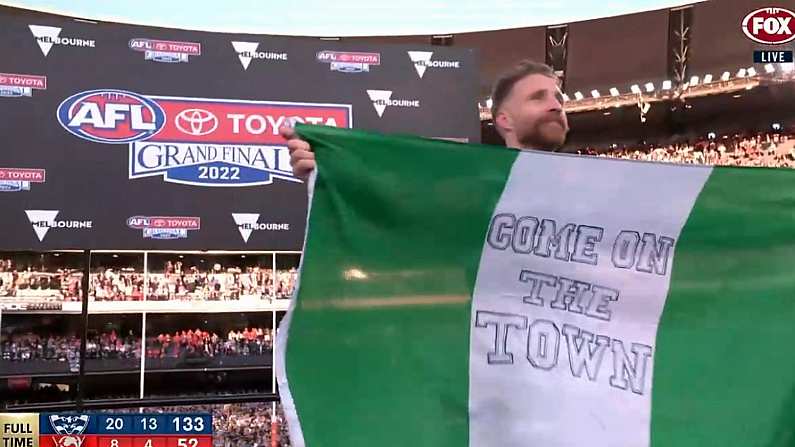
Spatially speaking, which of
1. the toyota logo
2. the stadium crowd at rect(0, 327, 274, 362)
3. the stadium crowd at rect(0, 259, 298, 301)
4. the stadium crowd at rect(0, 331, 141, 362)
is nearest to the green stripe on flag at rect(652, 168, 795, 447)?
the toyota logo

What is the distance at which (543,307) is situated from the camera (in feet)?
3.90

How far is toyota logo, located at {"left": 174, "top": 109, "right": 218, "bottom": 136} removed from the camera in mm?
3041

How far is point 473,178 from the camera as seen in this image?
127cm

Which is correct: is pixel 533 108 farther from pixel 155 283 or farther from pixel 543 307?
pixel 155 283

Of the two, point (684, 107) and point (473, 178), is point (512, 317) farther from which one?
point (684, 107)

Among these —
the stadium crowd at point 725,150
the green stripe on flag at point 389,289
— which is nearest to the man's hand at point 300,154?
the green stripe on flag at point 389,289

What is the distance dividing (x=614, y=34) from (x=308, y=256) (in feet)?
19.9

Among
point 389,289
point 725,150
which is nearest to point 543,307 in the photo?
point 389,289

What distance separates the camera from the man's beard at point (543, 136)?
4.97 feet

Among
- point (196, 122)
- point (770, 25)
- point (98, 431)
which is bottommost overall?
point (98, 431)

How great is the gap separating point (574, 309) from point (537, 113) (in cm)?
48

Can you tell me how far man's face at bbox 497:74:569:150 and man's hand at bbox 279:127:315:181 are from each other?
47 cm

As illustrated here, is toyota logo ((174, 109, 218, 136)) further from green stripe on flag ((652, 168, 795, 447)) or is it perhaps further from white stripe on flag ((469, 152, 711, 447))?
green stripe on flag ((652, 168, 795, 447))

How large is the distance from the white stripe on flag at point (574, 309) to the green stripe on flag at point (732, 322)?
3cm
